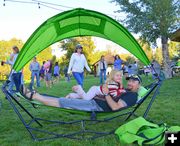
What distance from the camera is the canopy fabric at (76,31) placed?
5449 millimetres

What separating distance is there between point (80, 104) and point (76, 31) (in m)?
1.94

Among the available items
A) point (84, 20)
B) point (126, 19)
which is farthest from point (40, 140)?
point (126, 19)

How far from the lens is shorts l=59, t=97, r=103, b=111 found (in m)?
5.43

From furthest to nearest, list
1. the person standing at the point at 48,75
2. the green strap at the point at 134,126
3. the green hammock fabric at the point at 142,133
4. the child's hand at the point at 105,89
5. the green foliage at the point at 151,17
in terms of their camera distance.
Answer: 1. the green foliage at the point at 151,17
2. the person standing at the point at 48,75
3. the child's hand at the point at 105,89
4. the green strap at the point at 134,126
5. the green hammock fabric at the point at 142,133

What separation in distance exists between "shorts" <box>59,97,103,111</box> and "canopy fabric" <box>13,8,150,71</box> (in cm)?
92

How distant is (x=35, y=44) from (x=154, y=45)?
23.2 m

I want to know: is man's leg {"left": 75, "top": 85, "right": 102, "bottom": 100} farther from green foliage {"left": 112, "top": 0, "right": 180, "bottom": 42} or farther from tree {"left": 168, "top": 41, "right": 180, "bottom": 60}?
tree {"left": 168, "top": 41, "right": 180, "bottom": 60}

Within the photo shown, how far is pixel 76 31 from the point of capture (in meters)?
6.95

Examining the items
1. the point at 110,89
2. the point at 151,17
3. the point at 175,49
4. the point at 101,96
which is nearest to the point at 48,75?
the point at 151,17

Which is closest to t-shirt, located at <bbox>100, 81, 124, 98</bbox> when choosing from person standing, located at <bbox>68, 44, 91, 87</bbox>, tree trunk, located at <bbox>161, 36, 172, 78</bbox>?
person standing, located at <bbox>68, 44, 91, 87</bbox>

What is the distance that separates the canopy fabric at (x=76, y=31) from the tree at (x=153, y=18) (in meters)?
19.7

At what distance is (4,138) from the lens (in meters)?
5.39

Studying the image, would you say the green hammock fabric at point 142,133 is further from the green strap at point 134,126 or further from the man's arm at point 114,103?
the man's arm at point 114,103

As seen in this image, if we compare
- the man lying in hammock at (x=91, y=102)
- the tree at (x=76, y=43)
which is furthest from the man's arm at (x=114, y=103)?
the tree at (x=76, y=43)
